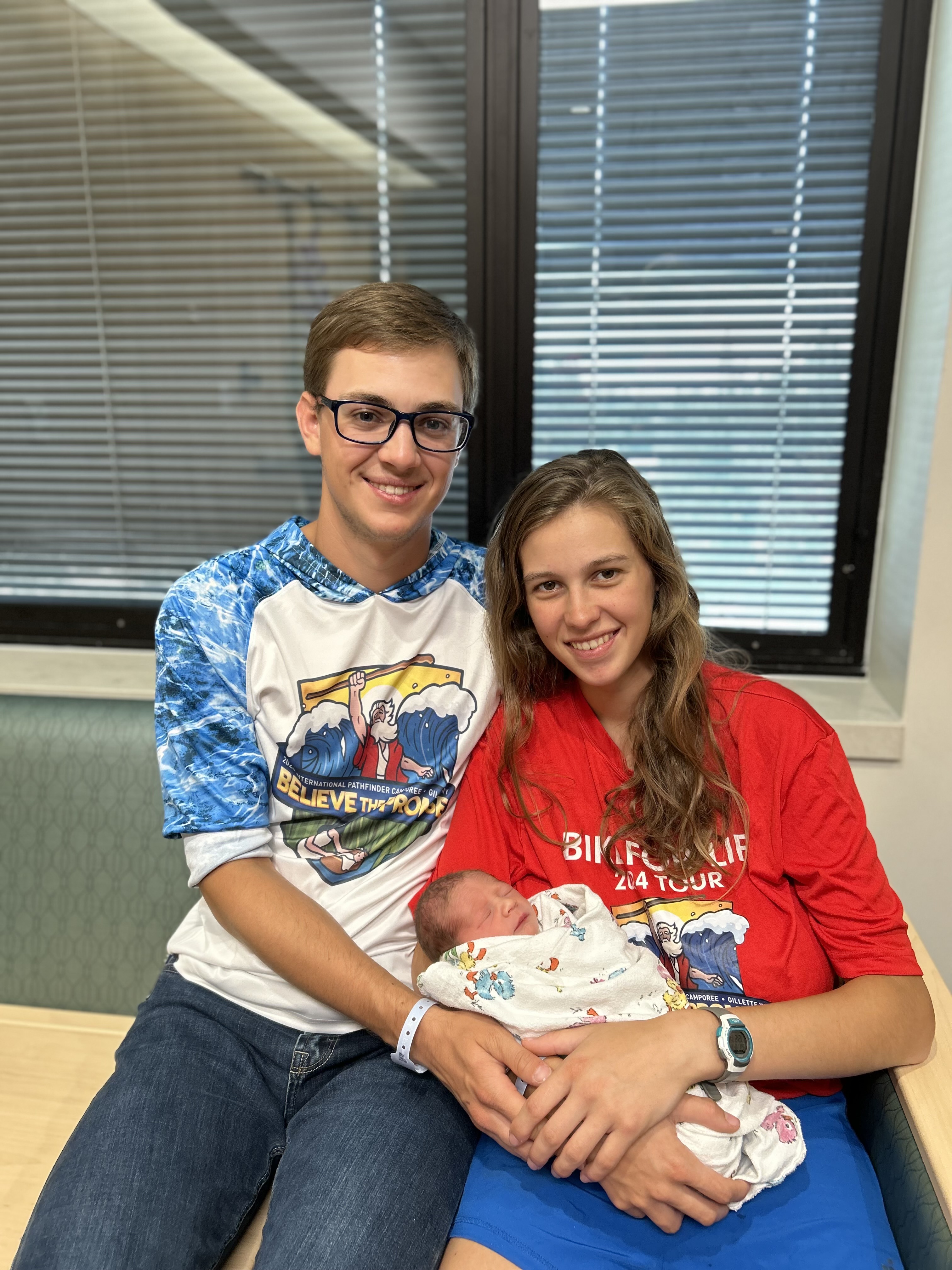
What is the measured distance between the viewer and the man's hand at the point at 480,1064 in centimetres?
118

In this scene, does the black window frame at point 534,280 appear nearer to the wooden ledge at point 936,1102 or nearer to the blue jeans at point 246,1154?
the wooden ledge at point 936,1102

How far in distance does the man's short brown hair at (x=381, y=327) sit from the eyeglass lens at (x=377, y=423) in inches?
3.2

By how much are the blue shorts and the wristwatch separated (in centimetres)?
18

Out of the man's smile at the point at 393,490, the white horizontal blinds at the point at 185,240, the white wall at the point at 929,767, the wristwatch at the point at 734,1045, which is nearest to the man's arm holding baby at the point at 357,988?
the wristwatch at the point at 734,1045

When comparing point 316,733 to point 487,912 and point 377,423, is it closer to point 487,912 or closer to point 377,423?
point 487,912

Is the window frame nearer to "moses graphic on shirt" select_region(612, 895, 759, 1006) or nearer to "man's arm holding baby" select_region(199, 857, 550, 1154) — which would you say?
"moses graphic on shirt" select_region(612, 895, 759, 1006)

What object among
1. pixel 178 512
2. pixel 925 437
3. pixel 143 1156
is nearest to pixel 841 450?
pixel 925 437

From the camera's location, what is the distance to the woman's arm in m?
1.13

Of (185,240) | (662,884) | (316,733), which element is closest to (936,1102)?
(662,884)

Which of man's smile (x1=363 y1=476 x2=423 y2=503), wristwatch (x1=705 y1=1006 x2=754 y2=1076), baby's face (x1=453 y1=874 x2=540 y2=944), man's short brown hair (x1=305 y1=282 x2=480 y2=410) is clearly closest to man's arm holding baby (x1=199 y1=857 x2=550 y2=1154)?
baby's face (x1=453 y1=874 x2=540 y2=944)

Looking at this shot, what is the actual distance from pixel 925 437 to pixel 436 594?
1129 mm

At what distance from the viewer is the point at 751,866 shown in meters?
1.34

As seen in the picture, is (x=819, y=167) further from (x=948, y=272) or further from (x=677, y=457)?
(x=677, y=457)

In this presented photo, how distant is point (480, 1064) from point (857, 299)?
1.84 m
